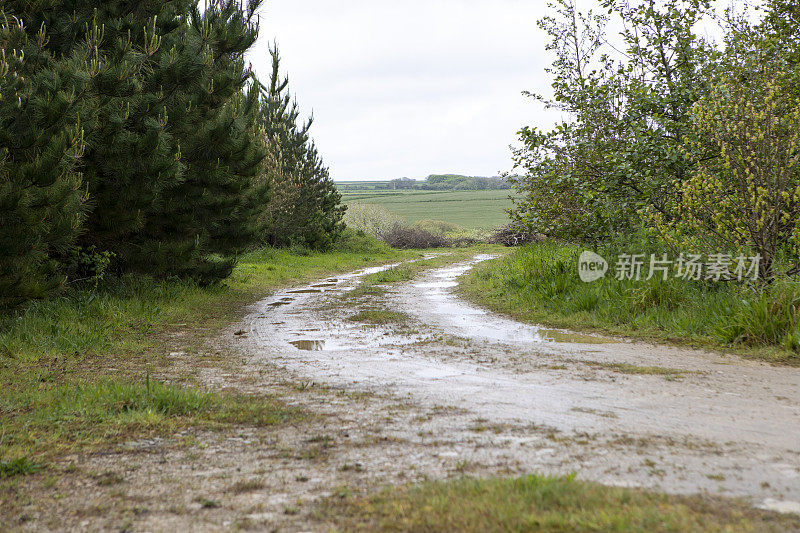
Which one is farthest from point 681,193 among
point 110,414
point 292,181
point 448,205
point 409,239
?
point 448,205

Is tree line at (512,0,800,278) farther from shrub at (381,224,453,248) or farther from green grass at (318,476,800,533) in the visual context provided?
shrub at (381,224,453,248)

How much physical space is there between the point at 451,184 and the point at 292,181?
4056 inches

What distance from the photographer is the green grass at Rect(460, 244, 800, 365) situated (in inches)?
278

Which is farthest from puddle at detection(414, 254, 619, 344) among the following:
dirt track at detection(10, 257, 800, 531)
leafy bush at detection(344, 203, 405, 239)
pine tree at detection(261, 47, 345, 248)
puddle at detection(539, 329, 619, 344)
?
leafy bush at detection(344, 203, 405, 239)

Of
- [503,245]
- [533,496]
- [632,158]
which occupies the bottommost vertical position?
[503,245]

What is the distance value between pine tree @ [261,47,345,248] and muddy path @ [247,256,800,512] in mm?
15548

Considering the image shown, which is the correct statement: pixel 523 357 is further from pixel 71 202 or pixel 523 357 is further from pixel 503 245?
pixel 503 245

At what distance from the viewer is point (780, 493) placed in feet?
9.50

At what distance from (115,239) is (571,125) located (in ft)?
29.7

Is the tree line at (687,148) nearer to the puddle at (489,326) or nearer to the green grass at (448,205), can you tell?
the puddle at (489,326)

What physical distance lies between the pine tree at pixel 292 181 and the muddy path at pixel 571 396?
51.0ft

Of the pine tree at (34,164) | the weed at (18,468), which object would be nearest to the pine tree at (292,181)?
the pine tree at (34,164)

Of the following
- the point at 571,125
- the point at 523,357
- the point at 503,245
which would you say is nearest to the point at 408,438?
the point at 523,357

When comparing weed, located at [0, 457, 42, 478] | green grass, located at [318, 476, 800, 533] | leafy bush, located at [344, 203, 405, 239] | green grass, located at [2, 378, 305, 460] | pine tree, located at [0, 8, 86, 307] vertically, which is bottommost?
leafy bush, located at [344, 203, 405, 239]
